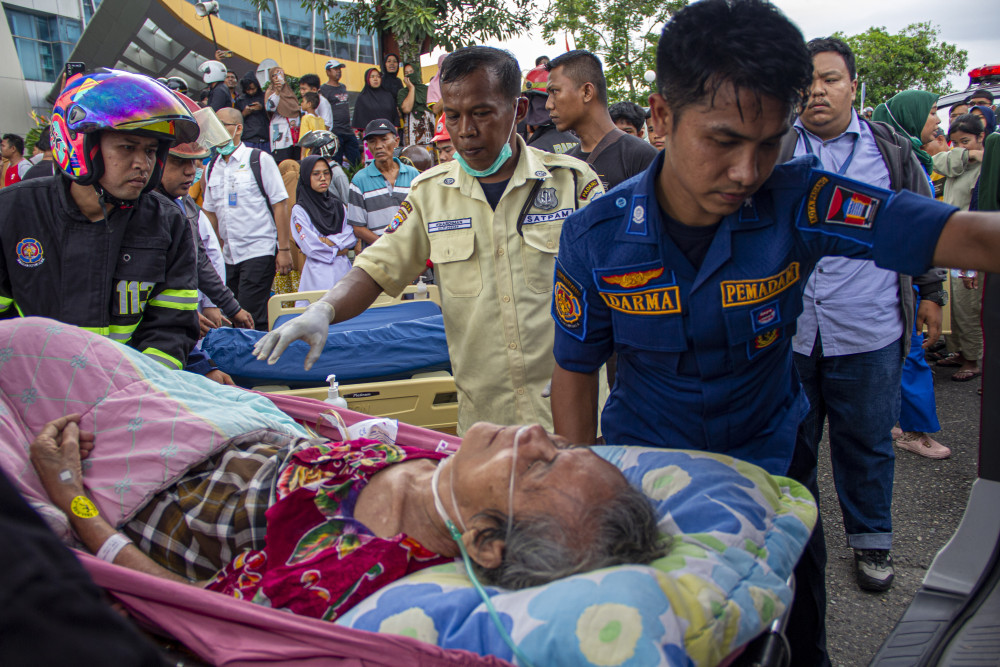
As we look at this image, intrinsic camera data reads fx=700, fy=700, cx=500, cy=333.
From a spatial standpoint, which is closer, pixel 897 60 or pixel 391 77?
pixel 391 77

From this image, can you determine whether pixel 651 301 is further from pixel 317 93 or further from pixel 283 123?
pixel 317 93

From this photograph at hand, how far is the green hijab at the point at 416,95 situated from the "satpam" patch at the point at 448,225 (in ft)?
25.7

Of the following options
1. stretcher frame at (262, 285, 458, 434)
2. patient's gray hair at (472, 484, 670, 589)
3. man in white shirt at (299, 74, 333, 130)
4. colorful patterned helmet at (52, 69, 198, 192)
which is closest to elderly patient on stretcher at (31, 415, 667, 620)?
patient's gray hair at (472, 484, 670, 589)

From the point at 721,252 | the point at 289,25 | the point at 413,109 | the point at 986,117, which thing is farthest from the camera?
the point at 289,25

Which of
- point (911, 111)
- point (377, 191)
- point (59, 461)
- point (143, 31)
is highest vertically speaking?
point (143, 31)

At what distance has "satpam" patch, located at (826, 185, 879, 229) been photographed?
1.53m

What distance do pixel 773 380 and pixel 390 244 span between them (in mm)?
1517

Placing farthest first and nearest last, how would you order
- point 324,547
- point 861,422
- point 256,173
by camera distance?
point 256,173 < point 861,422 < point 324,547

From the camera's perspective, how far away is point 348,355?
429 centimetres

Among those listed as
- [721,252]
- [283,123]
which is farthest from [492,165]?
[283,123]

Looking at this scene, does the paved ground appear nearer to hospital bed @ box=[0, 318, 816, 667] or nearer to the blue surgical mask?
hospital bed @ box=[0, 318, 816, 667]

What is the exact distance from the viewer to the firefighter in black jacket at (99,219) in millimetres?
2531

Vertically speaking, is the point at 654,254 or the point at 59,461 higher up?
the point at 654,254

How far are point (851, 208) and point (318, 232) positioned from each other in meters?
5.36
